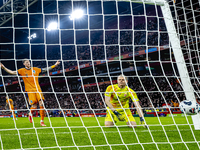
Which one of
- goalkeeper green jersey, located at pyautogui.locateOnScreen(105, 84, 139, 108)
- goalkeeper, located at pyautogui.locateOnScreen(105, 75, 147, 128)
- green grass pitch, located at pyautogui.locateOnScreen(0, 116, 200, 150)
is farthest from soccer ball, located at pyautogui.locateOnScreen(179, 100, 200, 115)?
goalkeeper green jersey, located at pyautogui.locateOnScreen(105, 84, 139, 108)

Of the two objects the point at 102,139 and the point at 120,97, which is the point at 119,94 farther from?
the point at 102,139

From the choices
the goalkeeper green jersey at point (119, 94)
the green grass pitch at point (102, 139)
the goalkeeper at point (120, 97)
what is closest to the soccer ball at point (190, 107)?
the green grass pitch at point (102, 139)

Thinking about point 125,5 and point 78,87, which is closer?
point 125,5

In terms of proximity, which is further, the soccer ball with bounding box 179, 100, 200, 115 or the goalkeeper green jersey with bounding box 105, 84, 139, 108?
the goalkeeper green jersey with bounding box 105, 84, 139, 108

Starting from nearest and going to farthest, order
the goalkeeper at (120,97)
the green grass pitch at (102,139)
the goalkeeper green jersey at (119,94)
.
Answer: the green grass pitch at (102,139), the goalkeeper at (120,97), the goalkeeper green jersey at (119,94)

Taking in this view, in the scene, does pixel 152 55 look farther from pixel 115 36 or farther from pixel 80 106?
pixel 80 106

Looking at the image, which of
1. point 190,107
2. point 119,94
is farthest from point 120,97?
point 190,107

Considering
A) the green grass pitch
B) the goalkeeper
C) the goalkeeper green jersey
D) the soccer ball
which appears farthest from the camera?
the goalkeeper green jersey

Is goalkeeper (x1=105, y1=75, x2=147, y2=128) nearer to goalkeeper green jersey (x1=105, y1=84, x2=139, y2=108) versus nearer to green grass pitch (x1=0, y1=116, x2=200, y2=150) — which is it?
goalkeeper green jersey (x1=105, y1=84, x2=139, y2=108)

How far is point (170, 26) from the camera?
3.72 metres

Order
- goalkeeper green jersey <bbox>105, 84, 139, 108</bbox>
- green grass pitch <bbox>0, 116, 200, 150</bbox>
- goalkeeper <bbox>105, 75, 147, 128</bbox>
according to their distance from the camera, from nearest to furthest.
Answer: green grass pitch <bbox>0, 116, 200, 150</bbox> < goalkeeper <bbox>105, 75, 147, 128</bbox> < goalkeeper green jersey <bbox>105, 84, 139, 108</bbox>

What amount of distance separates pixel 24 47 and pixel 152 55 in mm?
13970

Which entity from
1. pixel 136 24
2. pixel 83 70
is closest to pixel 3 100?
pixel 83 70

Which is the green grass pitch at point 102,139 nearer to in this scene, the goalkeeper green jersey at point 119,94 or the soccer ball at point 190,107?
the soccer ball at point 190,107
